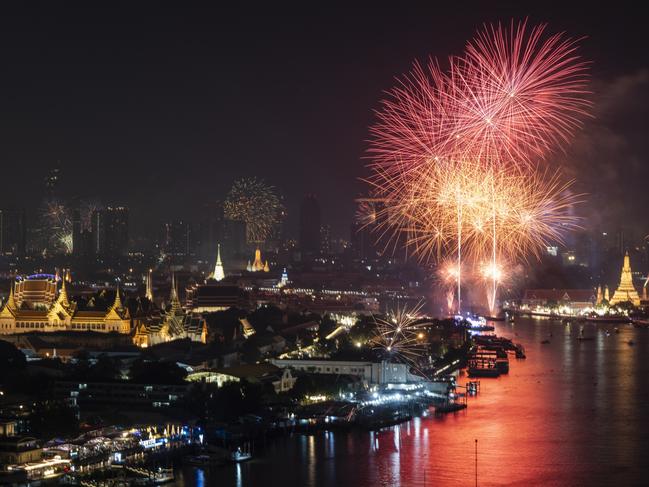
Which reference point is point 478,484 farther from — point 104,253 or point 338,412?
point 104,253

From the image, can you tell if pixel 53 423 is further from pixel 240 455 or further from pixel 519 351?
pixel 519 351

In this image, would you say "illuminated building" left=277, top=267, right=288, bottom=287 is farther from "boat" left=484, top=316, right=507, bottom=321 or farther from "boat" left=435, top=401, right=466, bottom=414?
"boat" left=435, top=401, right=466, bottom=414

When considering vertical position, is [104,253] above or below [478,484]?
above

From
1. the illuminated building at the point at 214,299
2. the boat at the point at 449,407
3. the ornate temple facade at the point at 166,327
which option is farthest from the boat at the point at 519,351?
the illuminated building at the point at 214,299

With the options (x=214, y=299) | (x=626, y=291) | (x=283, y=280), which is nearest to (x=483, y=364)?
(x=214, y=299)

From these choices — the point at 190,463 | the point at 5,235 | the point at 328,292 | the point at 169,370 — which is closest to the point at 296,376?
the point at 169,370

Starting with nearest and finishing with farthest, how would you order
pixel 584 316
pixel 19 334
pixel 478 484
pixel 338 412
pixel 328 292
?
pixel 478 484 → pixel 338 412 → pixel 19 334 → pixel 584 316 → pixel 328 292

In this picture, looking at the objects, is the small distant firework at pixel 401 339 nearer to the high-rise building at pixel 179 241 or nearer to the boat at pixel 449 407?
the boat at pixel 449 407
